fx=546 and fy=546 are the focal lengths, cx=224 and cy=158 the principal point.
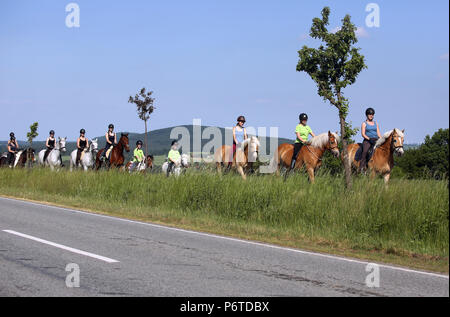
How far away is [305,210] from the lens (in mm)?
13633

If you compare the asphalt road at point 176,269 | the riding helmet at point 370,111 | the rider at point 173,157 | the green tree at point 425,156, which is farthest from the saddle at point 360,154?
the green tree at point 425,156

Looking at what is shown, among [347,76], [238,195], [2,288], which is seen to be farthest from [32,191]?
[347,76]

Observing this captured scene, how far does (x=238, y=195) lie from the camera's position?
15609 millimetres

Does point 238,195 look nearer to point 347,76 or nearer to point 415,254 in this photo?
point 415,254

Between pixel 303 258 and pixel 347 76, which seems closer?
pixel 303 258

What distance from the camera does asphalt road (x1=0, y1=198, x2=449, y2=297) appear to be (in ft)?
22.5

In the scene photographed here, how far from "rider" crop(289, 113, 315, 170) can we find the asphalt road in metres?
7.94

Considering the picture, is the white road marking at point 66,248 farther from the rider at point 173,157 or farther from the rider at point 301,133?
the rider at point 173,157

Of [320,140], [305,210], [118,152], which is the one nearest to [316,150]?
[320,140]

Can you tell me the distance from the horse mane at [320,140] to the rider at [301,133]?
0.23 metres

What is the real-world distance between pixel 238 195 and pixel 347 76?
30.1m

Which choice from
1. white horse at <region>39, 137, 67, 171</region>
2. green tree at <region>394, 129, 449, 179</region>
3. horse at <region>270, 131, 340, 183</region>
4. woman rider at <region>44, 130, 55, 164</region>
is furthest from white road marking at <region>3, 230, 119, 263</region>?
green tree at <region>394, 129, 449, 179</region>

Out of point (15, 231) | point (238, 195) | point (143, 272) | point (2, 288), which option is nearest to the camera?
point (2, 288)

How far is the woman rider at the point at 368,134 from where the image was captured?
714 inches
